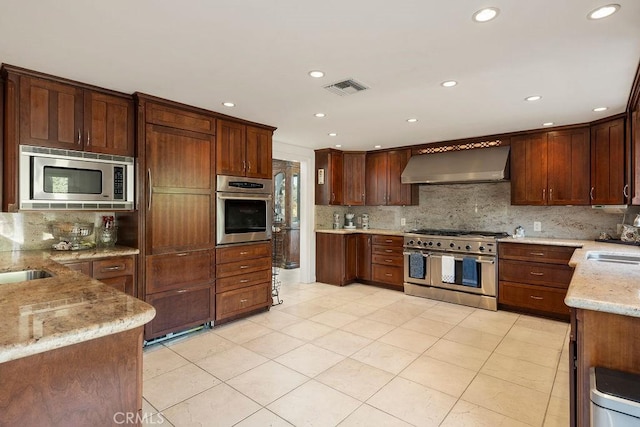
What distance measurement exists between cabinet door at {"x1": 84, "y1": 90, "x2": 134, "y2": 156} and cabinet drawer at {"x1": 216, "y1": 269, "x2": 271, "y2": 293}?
1.55m

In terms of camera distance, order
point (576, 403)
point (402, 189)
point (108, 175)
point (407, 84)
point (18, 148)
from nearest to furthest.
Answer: point (576, 403) → point (18, 148) → point (407, 84) → point (108, 175) → point (402, 189)

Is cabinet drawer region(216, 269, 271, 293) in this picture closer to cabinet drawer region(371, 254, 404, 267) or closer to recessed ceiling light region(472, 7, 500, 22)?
cabinet drawer region(371, 254, 404, 267)

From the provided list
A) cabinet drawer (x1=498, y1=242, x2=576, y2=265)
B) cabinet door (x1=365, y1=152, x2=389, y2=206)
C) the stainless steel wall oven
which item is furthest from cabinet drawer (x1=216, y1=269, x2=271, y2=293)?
cabinet drawer (x1=498, y1=242, x2=576, y2=265)

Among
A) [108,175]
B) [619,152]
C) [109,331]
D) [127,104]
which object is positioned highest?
[127,104]

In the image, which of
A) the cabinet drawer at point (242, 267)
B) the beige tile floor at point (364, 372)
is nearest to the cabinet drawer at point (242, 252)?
the cabinet drawer at point (242, 267)

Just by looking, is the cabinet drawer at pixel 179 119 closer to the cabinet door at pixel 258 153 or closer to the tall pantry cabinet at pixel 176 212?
the tall pantry cabinet at pixel 176 212

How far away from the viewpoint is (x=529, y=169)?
4.21 m

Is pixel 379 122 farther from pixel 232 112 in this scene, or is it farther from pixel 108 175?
pixel 108 175

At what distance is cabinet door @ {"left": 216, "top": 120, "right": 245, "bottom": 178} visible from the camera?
3.56 metres

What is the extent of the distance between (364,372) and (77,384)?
2031 millimetres

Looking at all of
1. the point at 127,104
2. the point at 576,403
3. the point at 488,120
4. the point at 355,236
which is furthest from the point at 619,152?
the point at 127,104

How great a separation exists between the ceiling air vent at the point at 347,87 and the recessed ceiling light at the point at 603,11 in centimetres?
143

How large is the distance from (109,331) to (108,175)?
225cm

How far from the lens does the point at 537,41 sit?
1.96 meters
